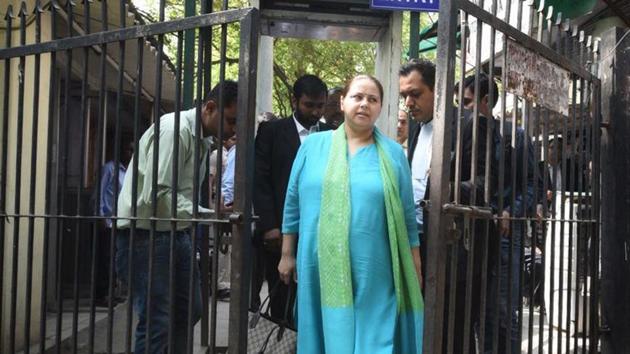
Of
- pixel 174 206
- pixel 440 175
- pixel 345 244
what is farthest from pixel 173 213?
pixel 440 175

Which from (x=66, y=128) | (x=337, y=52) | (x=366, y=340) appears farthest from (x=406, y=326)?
(x=337, y=52)

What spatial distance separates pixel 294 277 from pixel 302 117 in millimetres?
1398

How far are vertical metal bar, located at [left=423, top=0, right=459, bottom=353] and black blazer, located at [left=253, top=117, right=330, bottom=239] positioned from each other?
1.67m

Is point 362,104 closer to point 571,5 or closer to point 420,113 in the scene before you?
point 420,113

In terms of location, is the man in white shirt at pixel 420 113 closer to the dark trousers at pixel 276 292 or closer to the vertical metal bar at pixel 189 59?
the dark trousers at pixel 276 292

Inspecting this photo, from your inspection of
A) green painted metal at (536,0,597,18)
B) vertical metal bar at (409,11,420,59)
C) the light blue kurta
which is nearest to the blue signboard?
vertical metal bar at (409,11,420,59)

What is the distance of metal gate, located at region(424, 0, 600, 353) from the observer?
8.84ft

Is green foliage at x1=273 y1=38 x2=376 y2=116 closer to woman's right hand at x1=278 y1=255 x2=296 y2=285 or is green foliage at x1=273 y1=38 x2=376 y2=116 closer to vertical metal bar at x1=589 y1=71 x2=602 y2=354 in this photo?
vertical metal bar at x1=589 y1=71 x2=602 y2=354

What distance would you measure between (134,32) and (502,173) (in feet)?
6.25

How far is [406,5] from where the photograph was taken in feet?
16.0

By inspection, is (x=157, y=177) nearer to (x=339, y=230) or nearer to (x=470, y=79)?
(x=339, y=230)

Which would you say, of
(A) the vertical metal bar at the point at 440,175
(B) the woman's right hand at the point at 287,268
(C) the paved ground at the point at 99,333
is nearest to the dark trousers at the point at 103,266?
(C) the paved ground at the point at 99,333

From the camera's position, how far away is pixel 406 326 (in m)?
3.12

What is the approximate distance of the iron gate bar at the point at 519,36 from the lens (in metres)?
2.86
